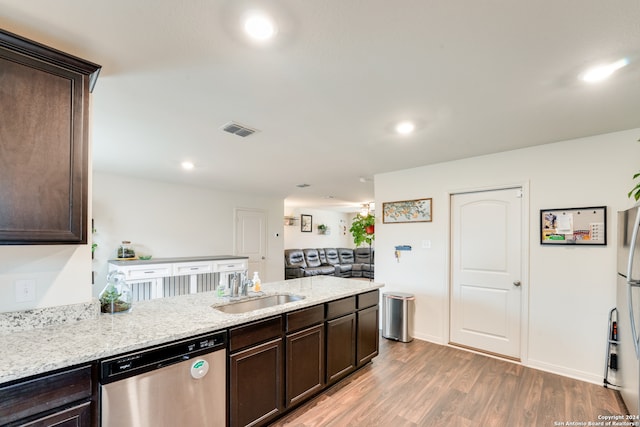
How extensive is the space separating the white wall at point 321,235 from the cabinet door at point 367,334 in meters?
6.20

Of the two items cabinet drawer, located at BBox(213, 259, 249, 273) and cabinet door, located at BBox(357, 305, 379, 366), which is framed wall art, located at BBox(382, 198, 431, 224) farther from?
cabinet drawer, located at BBox(213, 259, 249, 273)

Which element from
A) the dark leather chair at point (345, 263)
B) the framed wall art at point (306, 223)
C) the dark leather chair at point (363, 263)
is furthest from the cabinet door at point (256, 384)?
the framed wall art at point (306, 223)

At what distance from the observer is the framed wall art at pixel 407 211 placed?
3.91 metres

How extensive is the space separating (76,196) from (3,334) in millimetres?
787

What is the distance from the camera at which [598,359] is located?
107 inches

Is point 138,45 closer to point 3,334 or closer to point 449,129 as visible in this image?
point 3,334

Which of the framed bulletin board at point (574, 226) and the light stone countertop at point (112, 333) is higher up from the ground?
the framed bulletin board at point (574, 226)

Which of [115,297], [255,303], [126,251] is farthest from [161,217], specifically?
[115,297]

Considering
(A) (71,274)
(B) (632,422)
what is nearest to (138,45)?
(A) (71,274)

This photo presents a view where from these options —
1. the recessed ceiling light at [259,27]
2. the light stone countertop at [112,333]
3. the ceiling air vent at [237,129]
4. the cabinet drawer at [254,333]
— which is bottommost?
the cabinet drawer at [254,333]

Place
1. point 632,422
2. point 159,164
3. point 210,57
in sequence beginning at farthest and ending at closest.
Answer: point 159,164, point 632,422, point 210,57

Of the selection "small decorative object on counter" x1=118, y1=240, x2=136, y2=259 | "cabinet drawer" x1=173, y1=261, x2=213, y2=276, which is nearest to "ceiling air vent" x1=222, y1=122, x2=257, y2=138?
"cabinet drawer" x1=173, y1=261, x2=213, y2=276

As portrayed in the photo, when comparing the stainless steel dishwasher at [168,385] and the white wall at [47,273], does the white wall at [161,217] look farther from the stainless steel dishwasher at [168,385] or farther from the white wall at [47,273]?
the stainless steel dishwasher at [168,385]

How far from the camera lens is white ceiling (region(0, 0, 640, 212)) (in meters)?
1.27
